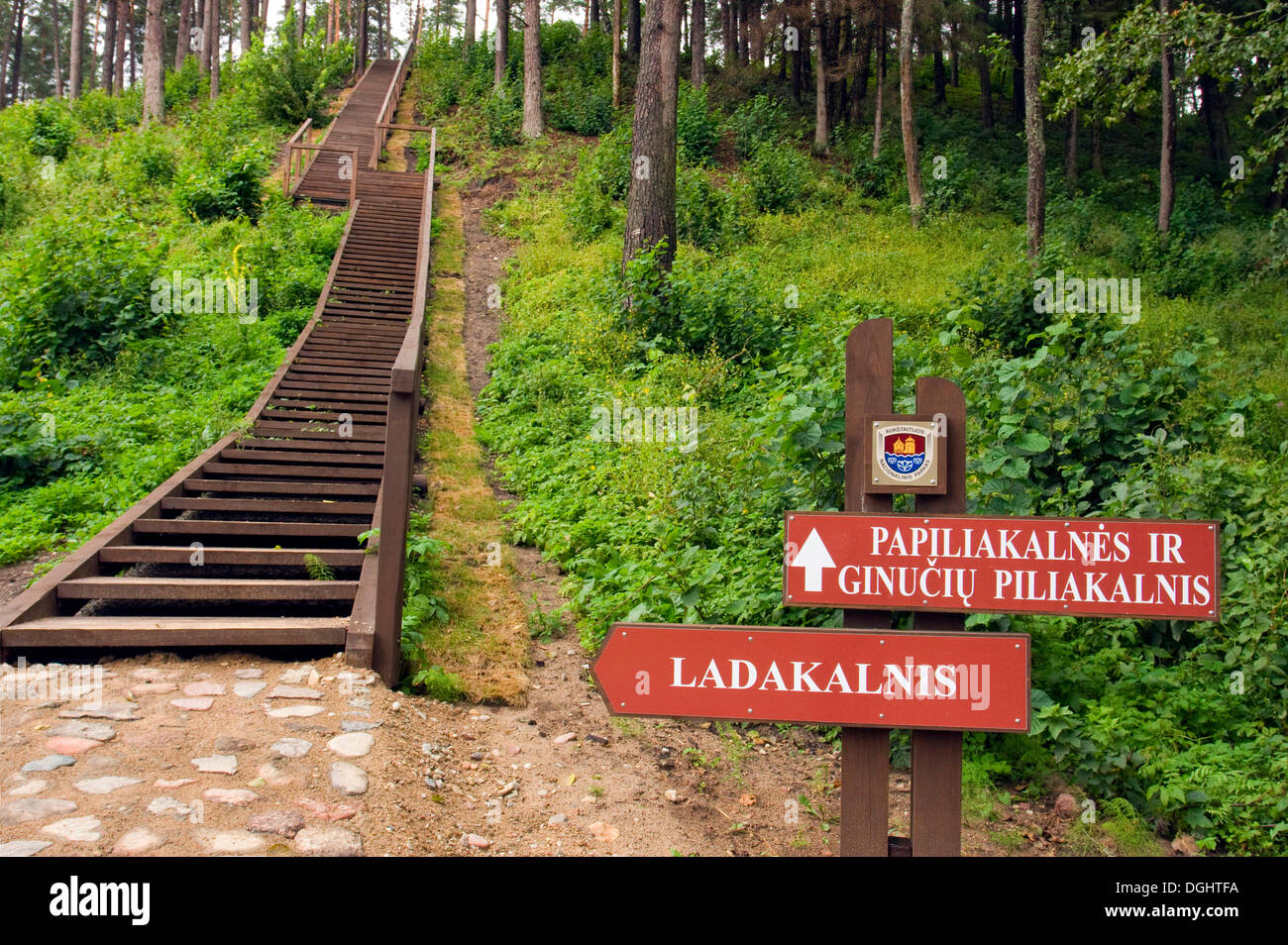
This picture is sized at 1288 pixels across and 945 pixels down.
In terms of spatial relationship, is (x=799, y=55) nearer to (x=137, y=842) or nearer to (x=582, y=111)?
(x=582, y=111)

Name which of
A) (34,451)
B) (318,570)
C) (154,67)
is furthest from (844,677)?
→ (154,67)

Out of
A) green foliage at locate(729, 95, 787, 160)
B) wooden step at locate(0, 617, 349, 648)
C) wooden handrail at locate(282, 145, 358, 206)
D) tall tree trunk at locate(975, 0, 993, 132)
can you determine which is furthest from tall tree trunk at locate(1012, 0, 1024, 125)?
wooden step at locate(0, 617, 349, 648)

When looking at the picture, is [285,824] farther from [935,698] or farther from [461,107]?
[461,107]

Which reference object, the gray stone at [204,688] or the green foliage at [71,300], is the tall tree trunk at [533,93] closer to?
the green foliage at [71,300]

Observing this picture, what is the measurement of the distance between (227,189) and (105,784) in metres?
15.9

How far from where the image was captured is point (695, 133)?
2342 cm

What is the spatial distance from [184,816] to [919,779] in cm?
288

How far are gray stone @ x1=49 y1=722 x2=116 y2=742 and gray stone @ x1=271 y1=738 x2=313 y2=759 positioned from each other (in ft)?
2.53

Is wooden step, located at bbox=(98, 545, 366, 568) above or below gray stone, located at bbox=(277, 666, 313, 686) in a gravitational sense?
above

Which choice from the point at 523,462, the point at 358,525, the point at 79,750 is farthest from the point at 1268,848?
the point at 523,462

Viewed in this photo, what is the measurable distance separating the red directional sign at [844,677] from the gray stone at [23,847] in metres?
2.40

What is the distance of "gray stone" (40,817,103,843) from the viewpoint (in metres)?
3.53

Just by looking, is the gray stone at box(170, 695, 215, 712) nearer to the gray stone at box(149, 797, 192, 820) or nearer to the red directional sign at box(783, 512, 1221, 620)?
the gray stone at box(149, 797, 192, 820)

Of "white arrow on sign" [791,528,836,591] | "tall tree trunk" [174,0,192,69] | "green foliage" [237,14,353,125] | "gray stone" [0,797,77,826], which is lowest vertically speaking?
"gray stone" [0,797,77,826]
